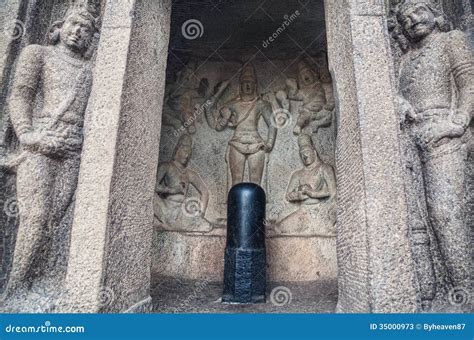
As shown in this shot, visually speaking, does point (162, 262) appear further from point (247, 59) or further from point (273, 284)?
point (247, 59)

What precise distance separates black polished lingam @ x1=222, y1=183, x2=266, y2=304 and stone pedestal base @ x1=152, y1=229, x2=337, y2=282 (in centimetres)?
68

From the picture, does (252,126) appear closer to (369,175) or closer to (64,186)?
(369,175)

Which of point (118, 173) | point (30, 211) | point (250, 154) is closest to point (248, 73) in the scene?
point (250, 154)

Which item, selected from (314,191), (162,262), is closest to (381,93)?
(314,191)

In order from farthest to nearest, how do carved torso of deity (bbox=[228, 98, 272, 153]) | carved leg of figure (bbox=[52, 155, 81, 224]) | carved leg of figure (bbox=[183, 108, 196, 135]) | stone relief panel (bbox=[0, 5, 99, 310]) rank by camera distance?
carved leg of figure (bbox=[183, 108, 196, 135]) < carved torso of deity (bbox=[228, 98, 272, 153]) < carved leg of figure (bbox=[52, 155, 81, 224]) < stone relief panel (bbox=[0, 5, 99, 310])

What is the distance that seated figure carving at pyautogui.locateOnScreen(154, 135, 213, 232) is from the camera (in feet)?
14.2

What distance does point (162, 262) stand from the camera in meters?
4.14

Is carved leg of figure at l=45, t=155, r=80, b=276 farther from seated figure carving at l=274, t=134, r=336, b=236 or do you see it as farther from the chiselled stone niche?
seated figure carving at l=274, t=134, r=336, b=236

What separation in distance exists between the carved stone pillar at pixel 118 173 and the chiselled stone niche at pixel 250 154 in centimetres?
129

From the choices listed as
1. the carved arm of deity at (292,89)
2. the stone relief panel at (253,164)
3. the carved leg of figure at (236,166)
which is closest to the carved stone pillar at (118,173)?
the stone relief panel at (253,164)

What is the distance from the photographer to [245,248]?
11.3ft

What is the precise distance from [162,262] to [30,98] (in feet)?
7.21

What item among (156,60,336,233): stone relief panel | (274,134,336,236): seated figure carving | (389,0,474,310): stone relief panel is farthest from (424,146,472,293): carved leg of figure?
(156,60,336,233): stone relief panel

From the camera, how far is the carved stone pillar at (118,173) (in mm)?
2369
